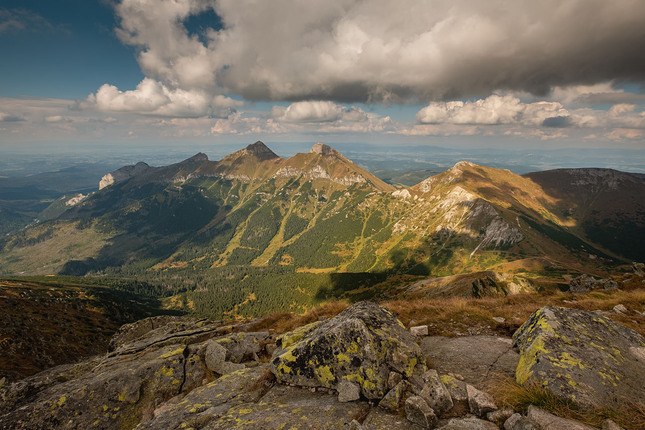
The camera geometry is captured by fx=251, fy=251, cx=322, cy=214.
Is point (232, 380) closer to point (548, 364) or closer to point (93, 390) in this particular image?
point (93, 390)

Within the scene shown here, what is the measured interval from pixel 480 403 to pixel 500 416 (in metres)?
0.57

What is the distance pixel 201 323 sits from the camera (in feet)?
116

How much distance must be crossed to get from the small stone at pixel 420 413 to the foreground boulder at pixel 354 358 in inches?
72.3

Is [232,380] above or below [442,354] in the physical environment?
below

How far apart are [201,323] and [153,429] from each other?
93.4 feet

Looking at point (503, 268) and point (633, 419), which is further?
point (503, 268)

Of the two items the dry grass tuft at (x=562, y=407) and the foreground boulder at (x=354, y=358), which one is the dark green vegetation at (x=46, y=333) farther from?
the dry grass tuft at (x=562, y=407)

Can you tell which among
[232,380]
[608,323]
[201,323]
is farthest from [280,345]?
[201,323]

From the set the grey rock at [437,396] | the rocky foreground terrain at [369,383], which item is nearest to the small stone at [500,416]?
the rocky foreground terrain at [369,383]

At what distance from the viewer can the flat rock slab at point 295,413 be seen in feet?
28.7

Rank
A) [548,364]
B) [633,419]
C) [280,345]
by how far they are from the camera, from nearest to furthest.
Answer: [633,419] < [548,364] < [280,345]

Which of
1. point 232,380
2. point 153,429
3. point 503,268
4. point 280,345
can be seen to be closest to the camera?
point 153,429

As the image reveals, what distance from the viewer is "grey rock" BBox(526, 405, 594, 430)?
652cm

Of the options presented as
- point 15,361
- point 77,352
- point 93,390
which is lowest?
point 77,352
